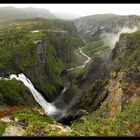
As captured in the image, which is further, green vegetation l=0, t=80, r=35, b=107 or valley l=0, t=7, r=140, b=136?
green vegetation l=0, t=80, r=35, b=107

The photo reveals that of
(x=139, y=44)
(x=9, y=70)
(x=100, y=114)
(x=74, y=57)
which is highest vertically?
(x=139, y=44)

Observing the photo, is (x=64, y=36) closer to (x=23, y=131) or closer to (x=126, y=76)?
(x=126, y=76)

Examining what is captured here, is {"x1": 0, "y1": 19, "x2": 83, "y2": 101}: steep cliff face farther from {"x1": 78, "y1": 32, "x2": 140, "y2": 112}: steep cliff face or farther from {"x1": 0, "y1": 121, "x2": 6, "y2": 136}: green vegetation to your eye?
{"x1": 0, "y1": 121, "x2": 6, "y2": 136}: green vegetation

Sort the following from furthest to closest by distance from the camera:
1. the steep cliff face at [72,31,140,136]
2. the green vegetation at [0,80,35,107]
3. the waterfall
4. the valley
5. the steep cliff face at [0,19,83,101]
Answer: the steep cliff face at [0,19,83,101] → the waterfall → the green vegetation at [0,80,35,107] → the valley → the steep cliff face at [72,31,140,136]

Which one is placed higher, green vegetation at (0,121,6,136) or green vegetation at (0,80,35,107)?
green vegetation at (0,121,6,136)

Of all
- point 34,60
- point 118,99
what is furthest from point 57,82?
point 118,99

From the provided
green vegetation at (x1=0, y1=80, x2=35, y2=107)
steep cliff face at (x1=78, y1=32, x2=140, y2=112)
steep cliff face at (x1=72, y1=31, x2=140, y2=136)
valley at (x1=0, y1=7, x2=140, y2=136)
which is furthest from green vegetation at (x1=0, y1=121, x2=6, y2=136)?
green vegetation at (x1=0, y1=80, x2=35, y2=107)

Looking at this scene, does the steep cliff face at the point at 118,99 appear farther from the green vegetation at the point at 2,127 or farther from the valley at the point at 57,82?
the green vegetation at the point at 2,127

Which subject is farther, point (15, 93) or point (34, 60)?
point (34, 60)

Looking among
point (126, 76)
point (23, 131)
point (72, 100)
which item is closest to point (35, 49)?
point (72, 100)

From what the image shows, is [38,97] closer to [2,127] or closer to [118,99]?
[118,99]

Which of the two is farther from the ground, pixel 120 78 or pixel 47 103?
pixel 120 78
